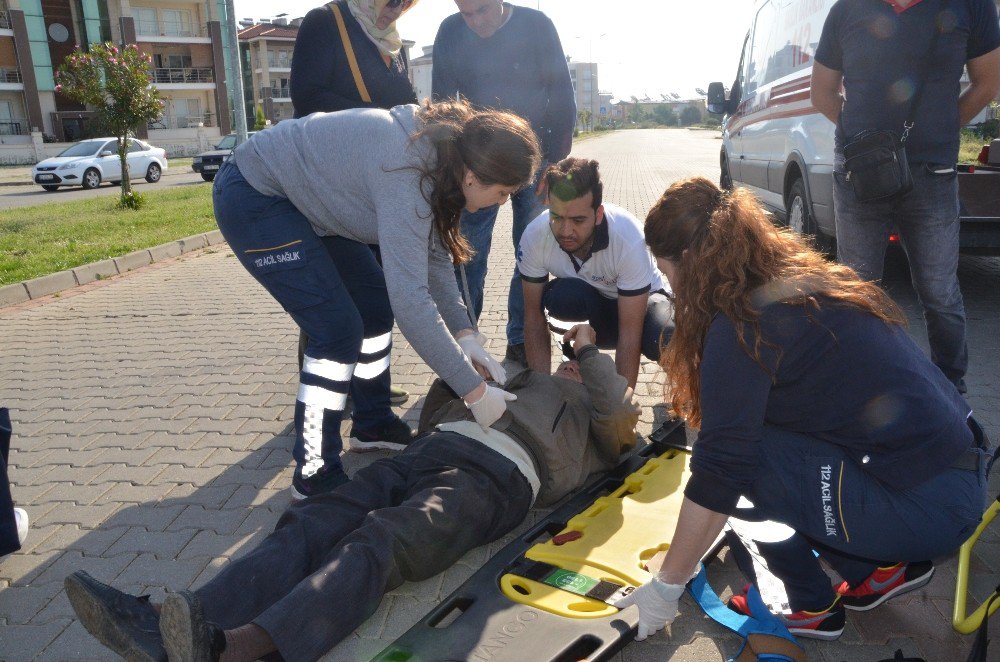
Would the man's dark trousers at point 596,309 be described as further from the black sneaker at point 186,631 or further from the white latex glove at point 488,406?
the black sneaker at point 186,631

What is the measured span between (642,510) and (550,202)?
1471 millimetres

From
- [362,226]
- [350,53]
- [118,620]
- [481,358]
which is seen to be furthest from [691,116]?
[118,620]

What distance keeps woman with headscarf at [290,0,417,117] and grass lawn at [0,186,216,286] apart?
5666mm

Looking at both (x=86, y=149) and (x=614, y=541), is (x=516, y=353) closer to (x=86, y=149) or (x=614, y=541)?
(x=614, y=541)

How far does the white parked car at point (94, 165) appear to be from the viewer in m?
20.3

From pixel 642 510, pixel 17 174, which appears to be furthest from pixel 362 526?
pixel 17 174

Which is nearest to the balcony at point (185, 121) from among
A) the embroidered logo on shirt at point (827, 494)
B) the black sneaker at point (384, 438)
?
the black sneaker at point (384, 438)

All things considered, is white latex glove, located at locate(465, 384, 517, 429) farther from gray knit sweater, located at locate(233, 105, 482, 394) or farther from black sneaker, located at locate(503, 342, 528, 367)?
black sneaker, located at locate(503, 342, 528, 367)

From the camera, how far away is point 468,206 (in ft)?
8.75

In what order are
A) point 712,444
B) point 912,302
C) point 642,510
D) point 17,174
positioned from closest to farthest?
1. point 712,444
2. point 642,510
3. point 912,302
4. point 17,174

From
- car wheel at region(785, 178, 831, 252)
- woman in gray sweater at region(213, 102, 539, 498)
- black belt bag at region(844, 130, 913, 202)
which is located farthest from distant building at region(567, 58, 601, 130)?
woman in gray sweater at region(213, 102, 539, 498)

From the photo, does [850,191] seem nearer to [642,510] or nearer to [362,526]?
[642,510]

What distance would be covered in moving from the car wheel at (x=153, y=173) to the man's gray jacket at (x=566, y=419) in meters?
22.6

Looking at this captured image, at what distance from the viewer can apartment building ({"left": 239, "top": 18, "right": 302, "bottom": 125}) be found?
58.9 metres
